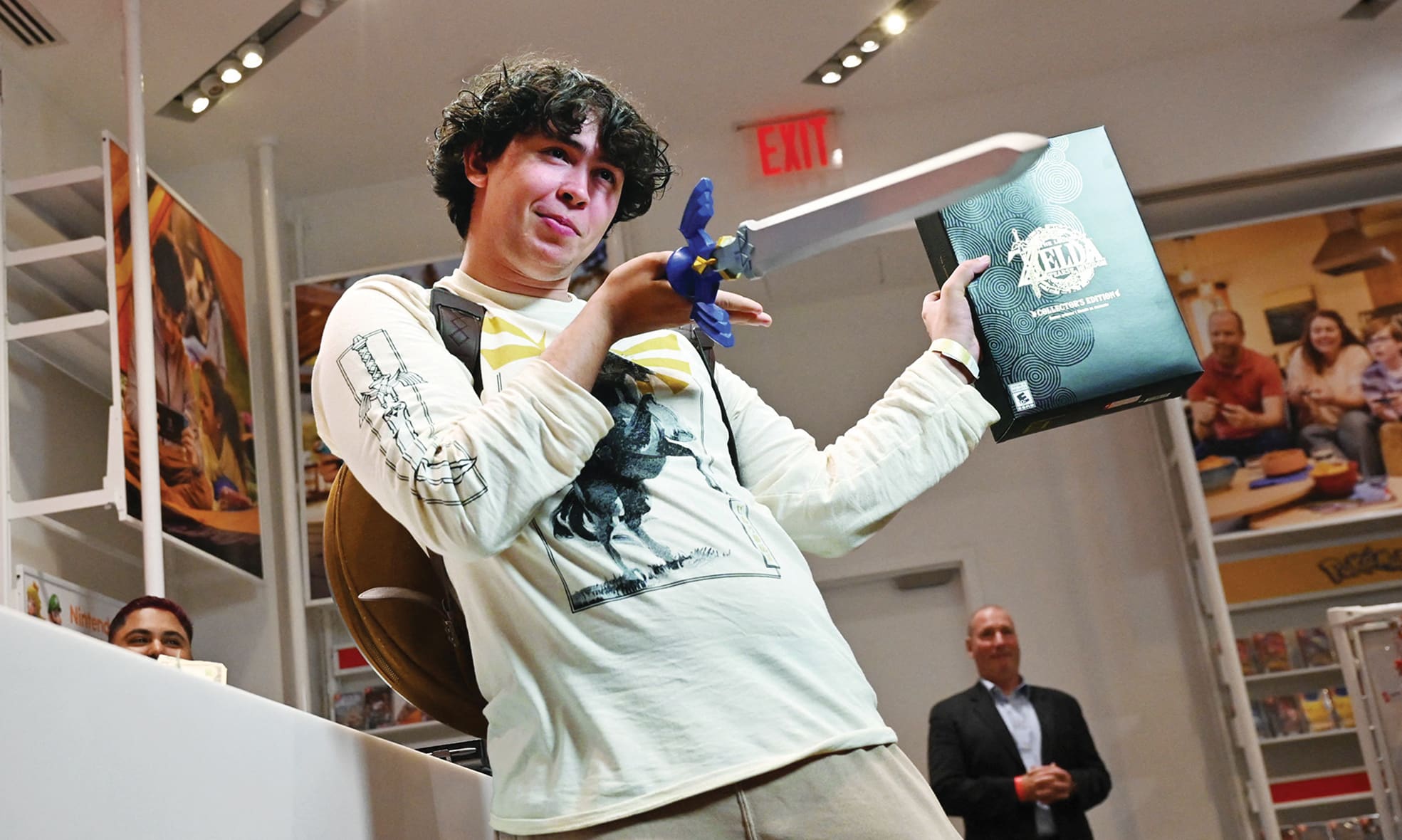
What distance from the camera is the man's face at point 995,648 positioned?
5.16 meters

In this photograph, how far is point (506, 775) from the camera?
3.35 ft

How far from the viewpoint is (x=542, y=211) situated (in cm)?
126

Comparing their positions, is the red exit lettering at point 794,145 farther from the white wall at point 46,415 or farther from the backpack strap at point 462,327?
the backpack strap at point 462,327

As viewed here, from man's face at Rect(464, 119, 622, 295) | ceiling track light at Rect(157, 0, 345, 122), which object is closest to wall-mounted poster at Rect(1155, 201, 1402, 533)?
ceiling track light at Rect(157, 0, 345, 122)

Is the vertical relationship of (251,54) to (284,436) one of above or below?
above

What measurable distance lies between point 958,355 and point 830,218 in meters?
0.38

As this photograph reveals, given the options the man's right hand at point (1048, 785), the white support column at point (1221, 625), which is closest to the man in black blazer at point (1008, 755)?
the man's right hand at point (1048, 785)

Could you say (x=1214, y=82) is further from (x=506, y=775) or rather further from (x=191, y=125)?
(x=506, y=775)

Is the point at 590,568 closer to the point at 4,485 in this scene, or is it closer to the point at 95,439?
the point at 4,485

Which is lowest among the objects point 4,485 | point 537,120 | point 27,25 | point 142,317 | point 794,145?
point 537,120

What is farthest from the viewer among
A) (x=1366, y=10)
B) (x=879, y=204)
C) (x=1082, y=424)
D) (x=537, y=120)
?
(x=1082, y=424)

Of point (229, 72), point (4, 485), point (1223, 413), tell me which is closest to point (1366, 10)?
point (1223, 413)

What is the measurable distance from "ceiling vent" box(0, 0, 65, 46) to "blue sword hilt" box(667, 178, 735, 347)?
4593 mm

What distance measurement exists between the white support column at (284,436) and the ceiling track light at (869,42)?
2419 millimetres
